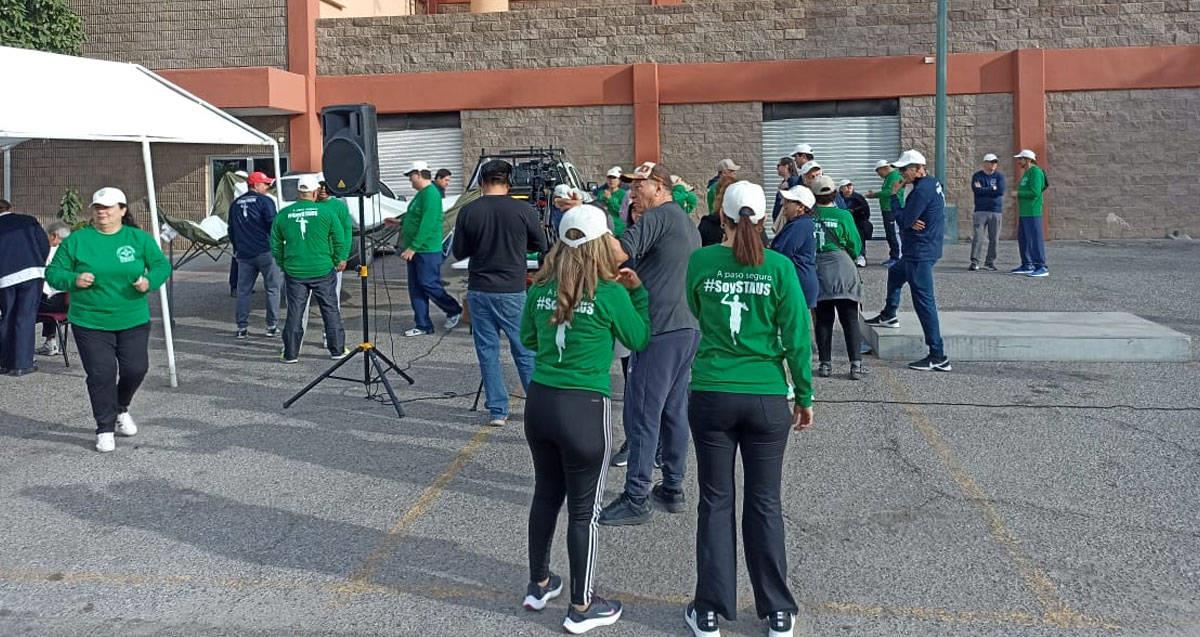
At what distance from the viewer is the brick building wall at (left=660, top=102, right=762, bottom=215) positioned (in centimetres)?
2230

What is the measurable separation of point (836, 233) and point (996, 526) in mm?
4089

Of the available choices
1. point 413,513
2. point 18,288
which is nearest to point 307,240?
point 18,288

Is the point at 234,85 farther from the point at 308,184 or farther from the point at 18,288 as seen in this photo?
the point at 308,184

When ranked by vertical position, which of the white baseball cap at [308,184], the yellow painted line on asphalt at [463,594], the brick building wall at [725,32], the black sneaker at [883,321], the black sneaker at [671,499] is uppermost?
the brick building wall at [725,32]

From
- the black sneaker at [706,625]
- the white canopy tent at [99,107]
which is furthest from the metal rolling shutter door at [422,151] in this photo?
the black sneaker at [706,625]

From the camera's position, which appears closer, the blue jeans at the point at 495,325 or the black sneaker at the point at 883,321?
the blue jeans at the point at 495,325

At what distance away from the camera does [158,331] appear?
13.6 metres

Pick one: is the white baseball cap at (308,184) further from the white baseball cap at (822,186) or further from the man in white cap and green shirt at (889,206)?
the man in white cap and green shirt at (889,206)

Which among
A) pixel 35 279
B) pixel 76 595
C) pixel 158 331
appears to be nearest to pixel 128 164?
pixel 158 331

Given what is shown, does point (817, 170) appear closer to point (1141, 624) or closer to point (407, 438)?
point (407, 438)

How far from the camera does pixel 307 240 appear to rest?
1040 cm

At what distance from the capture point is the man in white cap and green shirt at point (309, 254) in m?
10.4

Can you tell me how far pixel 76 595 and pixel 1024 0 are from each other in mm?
21076

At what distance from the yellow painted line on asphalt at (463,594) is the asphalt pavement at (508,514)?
0.05 feet
